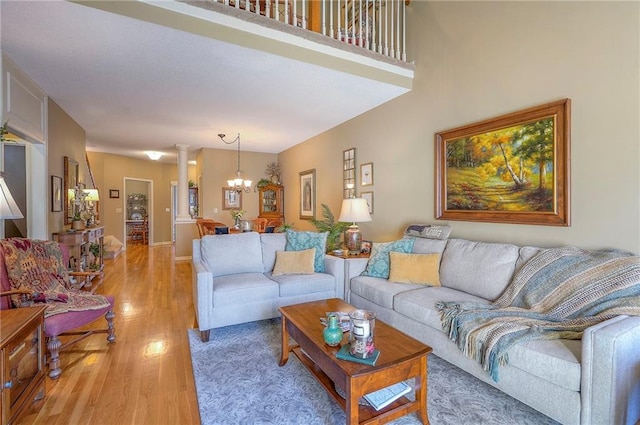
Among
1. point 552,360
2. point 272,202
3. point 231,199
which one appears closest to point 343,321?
point 552,360

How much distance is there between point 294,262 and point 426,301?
58.0 inches

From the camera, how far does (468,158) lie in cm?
309

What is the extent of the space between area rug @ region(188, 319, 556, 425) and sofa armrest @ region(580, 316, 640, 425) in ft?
1.29

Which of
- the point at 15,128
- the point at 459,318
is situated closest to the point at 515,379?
the point at 459,318

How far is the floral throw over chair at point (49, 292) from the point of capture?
6.98 feet

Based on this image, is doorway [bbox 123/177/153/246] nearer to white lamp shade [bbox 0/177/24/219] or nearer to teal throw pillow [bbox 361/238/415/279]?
white lamp shade [bbox 0/177/24/219]

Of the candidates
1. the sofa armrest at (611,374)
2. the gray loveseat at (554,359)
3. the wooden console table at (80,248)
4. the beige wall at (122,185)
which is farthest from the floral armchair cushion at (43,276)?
the beige wall at (122,185)

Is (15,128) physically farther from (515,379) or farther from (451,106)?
(515,379)

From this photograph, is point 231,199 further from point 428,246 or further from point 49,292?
point 428,246

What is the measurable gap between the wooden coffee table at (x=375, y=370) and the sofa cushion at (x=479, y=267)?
1102 mm

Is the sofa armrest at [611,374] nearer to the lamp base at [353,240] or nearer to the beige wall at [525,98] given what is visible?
the beige wall at [525,98]

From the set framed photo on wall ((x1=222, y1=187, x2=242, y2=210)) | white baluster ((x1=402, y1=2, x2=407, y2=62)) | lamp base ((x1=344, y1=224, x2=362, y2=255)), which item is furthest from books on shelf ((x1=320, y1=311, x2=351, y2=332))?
framed photo on wall ((x1=222, y1=187, x2=242, y2=210))

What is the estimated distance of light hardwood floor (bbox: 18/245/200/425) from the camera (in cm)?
174

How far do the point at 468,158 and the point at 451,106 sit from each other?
0.63 m
